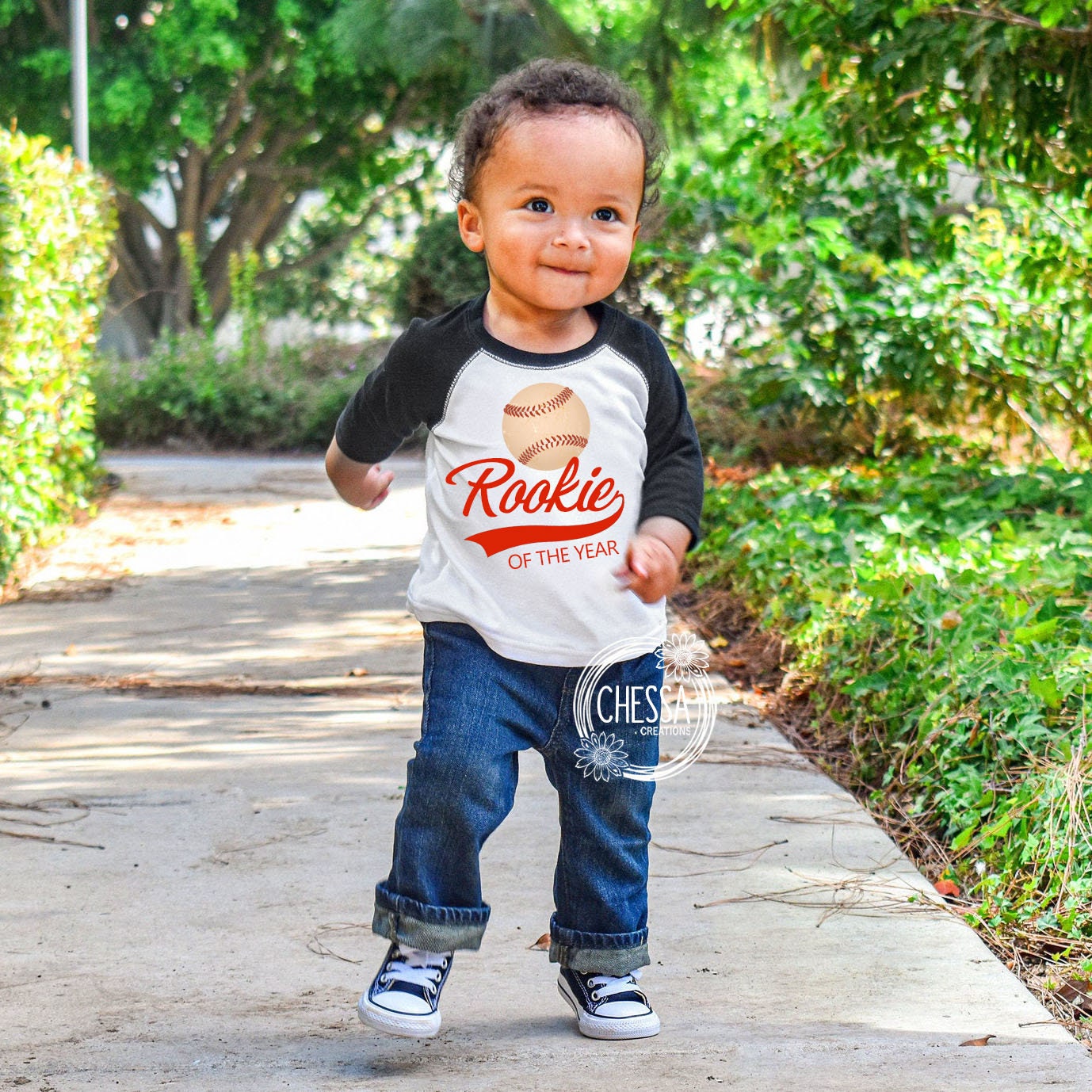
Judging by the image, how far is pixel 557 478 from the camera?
2125 millimetres

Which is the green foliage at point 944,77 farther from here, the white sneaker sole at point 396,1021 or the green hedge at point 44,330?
the white sneaker sole at point 396,1021

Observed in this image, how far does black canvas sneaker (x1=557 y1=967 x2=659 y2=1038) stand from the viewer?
2.20 metres

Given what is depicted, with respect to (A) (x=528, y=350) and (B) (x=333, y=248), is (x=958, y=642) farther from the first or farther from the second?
(B) (x=333, y=248)

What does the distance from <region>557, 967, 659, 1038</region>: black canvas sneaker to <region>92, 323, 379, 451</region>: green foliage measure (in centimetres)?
1035

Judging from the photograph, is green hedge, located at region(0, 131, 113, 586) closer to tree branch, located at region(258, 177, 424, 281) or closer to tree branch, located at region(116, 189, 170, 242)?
tree branch, located at region(116, 189, 170, 242)

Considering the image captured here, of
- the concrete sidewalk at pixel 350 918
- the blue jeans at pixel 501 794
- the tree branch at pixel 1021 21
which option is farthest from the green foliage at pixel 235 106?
the blue jeans at pixel 501 794

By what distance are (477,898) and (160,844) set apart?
1129mm

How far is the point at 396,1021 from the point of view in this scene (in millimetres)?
2092

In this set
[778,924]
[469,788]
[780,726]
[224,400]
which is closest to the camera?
[469,788]

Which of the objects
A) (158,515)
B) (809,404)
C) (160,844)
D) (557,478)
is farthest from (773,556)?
(158,515)

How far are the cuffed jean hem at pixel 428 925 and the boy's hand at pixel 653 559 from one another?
56 cm

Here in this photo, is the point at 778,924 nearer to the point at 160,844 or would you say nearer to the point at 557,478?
the point at 557,478

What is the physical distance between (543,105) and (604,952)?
1.29 metres

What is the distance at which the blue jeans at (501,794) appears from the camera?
2119mm
